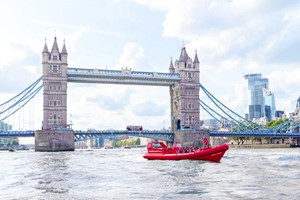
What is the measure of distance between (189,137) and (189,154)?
5159cm

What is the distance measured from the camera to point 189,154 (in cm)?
4591

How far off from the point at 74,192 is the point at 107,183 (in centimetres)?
415

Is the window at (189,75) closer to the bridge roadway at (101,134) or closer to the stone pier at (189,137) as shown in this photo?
the stone pier at (189,137)

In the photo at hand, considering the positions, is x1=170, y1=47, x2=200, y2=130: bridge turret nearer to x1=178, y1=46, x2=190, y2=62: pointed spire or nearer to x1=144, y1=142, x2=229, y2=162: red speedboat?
x1=178, y1=46, x2=190, y2=62: pointed spire

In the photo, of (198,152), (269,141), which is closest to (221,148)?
(198,152)

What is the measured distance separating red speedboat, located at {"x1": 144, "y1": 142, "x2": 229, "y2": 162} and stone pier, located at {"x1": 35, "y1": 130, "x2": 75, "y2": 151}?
34.9 metres

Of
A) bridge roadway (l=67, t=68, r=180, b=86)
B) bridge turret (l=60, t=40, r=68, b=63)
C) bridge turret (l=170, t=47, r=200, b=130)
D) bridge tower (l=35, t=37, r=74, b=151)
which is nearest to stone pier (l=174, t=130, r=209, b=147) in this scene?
bridge turret (l=170, t=47, r=200, b=130)

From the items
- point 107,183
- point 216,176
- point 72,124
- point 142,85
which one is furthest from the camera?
point 142,85

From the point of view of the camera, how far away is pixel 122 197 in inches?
810

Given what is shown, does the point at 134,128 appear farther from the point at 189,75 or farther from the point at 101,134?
the point at 189,75

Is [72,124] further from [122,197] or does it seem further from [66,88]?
[122,197]

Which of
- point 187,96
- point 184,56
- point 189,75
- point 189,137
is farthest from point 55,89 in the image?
point 184,56

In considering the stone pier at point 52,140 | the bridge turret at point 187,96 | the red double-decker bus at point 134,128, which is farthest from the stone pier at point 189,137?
the stone pier at point 52,140

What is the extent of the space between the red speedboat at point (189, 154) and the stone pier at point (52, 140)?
34.9 m
